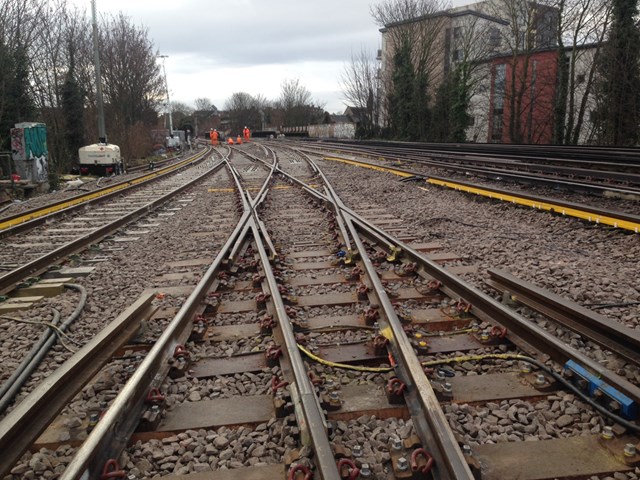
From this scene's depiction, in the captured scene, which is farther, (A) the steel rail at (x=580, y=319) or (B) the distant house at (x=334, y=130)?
(B) the distant house at (x=334, y=130)

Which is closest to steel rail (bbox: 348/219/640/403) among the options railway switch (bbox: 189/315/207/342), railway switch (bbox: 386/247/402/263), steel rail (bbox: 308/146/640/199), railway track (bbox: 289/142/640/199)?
railway switch (bbox: 386/247/402/263)

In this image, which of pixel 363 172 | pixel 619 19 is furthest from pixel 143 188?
pixel 619 19

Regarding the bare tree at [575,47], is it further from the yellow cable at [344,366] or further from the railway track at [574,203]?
the yellow cable at [344,366]

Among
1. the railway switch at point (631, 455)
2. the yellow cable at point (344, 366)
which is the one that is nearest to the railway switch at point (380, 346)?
the yellow cable at point (344, 366)

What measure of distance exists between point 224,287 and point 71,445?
256 centimetres

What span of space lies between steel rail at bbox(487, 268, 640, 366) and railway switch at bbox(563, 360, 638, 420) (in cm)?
43

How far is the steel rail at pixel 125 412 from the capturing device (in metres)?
2.19

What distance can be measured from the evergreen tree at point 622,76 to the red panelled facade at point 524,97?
6.94 metres

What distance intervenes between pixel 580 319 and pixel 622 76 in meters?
24.5

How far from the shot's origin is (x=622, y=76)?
75.8 feet

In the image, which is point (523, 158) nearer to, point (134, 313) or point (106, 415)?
point (134, 313)

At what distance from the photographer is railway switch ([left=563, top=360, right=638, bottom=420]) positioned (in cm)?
253

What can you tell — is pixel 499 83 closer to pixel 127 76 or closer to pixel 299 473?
pixel 127 76

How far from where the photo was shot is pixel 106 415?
8.13 feet
